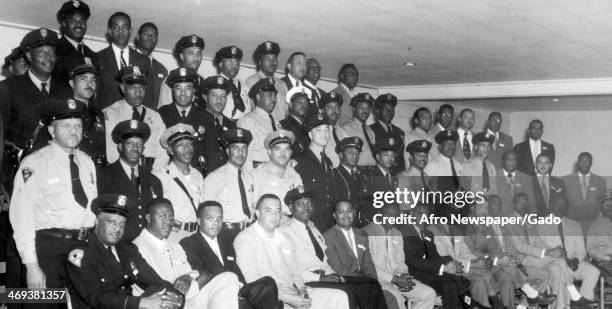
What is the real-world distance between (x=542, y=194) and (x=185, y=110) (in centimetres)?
589

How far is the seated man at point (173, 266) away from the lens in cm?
594

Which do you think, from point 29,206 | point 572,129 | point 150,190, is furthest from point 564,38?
point 572,129

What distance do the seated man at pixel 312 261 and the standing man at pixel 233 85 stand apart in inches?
57.0

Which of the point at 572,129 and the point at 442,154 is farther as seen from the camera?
the point at 572,129

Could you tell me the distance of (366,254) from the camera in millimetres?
8297

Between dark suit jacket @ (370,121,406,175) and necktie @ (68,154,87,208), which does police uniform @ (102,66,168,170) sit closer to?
necktie @ (68,154,87,208)

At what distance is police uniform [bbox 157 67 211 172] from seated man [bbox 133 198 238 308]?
1.43m

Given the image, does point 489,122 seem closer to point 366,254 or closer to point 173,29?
point 366,254

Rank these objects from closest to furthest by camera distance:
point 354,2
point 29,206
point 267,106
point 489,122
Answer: point 29,206
point 354,2
point 267,106
point 489,122

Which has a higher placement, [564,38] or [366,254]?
[564,38]

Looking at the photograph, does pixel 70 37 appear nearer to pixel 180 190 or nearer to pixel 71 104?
pixel 71 104

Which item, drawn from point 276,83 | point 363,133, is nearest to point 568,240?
point 363,133

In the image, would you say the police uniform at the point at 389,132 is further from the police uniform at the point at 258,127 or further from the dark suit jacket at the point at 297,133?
the police uniform at the point at 258,127

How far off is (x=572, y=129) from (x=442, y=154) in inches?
352
